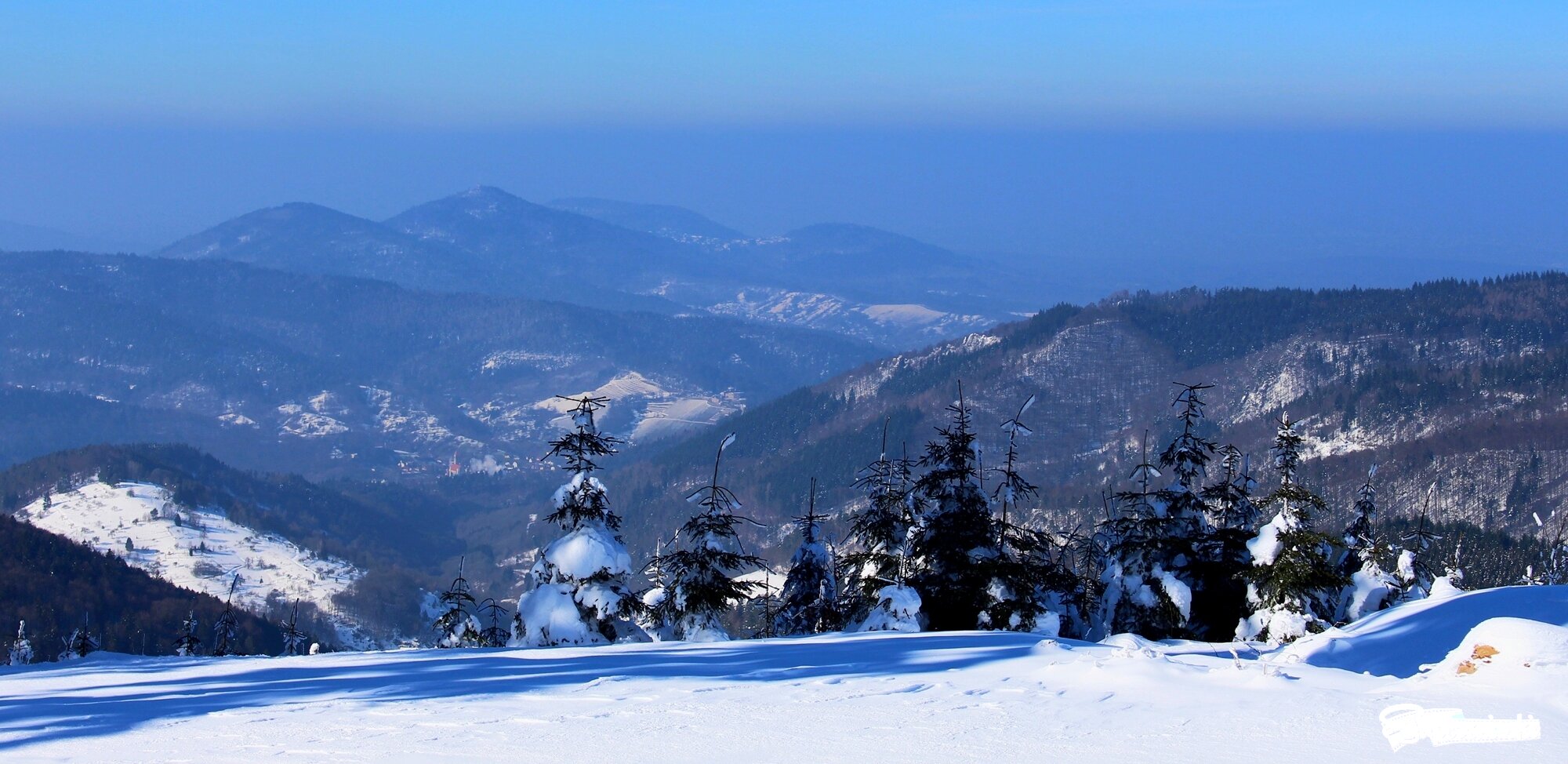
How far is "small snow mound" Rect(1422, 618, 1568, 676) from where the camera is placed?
48.2 ft

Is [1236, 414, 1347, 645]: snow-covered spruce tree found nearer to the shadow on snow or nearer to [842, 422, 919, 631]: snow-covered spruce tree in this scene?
[842, 422, 919, 631]: snow-covered spruce tree

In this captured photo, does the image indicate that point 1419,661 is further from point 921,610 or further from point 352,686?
point 352,686

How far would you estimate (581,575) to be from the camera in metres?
27.5

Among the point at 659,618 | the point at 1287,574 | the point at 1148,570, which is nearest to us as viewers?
the point at 1287,574

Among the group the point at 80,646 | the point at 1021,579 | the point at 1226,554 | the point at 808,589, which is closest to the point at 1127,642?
the point at 1021,579

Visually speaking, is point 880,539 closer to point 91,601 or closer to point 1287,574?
point 1287,574

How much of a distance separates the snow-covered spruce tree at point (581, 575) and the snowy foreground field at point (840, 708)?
754cm

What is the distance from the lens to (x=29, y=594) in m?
146

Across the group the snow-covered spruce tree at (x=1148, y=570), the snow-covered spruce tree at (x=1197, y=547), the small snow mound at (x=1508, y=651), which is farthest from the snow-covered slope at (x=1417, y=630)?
the snow-covered spruce tree at (x=1197, y=547)

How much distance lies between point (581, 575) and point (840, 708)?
1376 centimetres

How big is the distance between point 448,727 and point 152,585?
16343 centimetres

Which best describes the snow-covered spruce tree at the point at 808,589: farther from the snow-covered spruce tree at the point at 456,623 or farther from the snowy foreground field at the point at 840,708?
the snowy foreground field at the point at 840,708

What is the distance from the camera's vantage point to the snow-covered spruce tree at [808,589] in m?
32.2

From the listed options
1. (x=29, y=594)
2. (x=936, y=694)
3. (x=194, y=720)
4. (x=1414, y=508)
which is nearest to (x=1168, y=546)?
(x=936, y=694)
